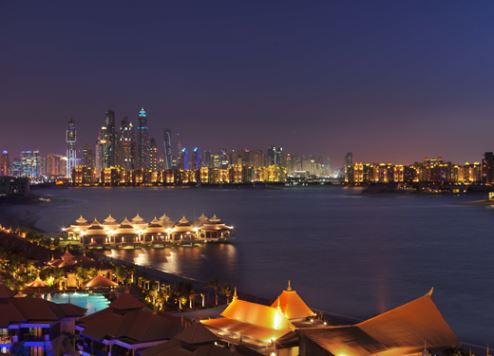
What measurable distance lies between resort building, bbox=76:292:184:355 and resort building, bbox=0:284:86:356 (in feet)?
1.19

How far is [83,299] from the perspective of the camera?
44.9 ft

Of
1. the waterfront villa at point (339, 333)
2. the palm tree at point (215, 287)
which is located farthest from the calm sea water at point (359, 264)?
the waterfront villa at point (339, 333)

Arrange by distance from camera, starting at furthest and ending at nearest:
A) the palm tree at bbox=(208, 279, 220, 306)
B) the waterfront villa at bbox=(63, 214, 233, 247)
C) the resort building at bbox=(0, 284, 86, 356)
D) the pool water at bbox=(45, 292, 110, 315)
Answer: the waterfront villa at bbox=(63, 214, 233, 247), the palm tree at bbox=(208, 279, 220, 306), the pool water at bbox=(45, 292, 110, 315), the resort building at bbox=(0, 284, 86, 356)

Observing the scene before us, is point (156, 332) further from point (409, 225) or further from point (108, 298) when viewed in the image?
point (409, 225)

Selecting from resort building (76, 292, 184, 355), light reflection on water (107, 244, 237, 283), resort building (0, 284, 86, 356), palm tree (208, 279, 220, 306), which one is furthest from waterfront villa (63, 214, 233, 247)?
resort building (76, 292, 184, 355)

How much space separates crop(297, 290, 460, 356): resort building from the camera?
9.44 metres

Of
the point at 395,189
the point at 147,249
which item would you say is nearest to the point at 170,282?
the point at 147,249

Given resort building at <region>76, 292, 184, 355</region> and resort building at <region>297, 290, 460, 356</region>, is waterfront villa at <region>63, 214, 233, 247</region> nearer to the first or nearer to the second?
resort building at <region>76, 292, 184, 355</region>

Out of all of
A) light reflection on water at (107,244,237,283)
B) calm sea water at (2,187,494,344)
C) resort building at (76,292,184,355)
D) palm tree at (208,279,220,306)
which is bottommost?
calm sea water at (2,187,494,344)

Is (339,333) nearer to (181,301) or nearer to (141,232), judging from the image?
(181,301)

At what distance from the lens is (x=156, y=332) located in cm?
983

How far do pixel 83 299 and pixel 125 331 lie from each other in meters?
4.11

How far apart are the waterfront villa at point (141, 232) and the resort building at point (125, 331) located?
1964 cm

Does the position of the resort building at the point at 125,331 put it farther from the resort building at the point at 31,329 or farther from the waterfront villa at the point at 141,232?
the waterfront villa at the point at 141,232
